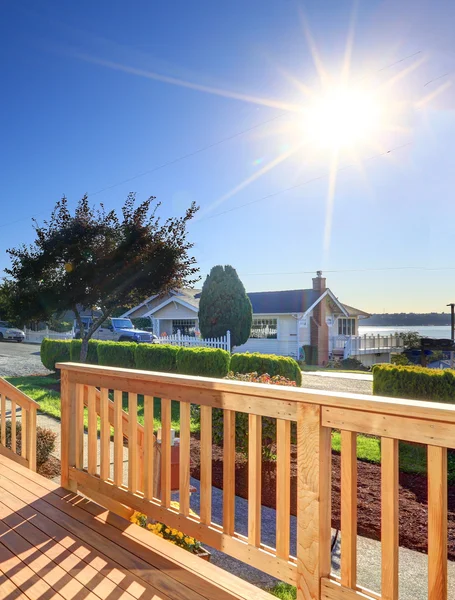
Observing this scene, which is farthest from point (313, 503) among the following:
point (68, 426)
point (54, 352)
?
point (54, 352)

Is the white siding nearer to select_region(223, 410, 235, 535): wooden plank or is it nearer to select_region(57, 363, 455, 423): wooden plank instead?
select_region(57, 363, 455, 423): wooden plank

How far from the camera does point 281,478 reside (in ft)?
5.65

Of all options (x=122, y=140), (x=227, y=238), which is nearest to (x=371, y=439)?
(x=122, y=140)

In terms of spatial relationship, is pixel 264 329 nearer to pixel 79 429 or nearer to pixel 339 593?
pixel 79 429

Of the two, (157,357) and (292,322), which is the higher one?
(292,322)

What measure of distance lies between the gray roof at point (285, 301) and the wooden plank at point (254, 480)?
19.0 m

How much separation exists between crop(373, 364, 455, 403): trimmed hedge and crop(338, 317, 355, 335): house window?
59.3 ft

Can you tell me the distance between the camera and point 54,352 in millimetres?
13125

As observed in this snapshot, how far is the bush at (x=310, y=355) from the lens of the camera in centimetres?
2105

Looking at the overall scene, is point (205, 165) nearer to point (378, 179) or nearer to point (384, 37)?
point (378, 179)

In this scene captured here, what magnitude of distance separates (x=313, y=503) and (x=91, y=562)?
3.55ft

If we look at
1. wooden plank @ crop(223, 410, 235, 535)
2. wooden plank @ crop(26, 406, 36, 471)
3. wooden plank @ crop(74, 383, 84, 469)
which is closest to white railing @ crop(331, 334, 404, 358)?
wooden plank @ crop(26, 406, 36, 471)

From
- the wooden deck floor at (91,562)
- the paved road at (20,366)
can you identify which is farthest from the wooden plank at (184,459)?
the paved road at (20,366)

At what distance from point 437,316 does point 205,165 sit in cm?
4793
